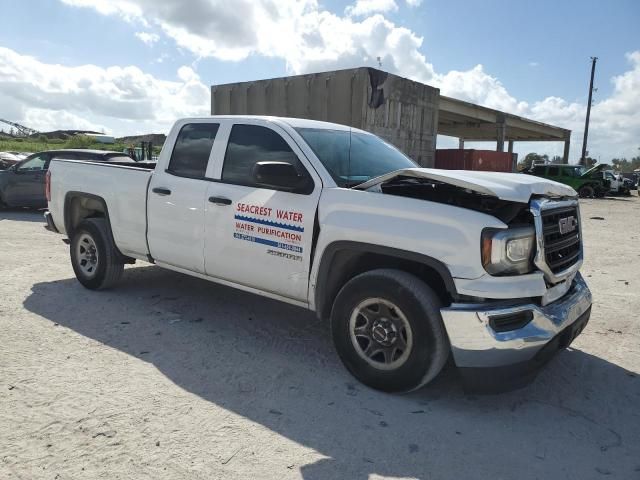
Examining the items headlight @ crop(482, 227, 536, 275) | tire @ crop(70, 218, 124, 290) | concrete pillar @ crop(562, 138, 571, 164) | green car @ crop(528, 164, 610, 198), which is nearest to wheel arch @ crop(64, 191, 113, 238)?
tire @ crop(70, 218, 124, 290)

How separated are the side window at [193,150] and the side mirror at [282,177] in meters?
1.04

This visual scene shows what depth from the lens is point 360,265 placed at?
150 inches

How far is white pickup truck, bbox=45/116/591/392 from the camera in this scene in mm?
3137

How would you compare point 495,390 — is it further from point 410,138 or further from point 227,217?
point 410,138

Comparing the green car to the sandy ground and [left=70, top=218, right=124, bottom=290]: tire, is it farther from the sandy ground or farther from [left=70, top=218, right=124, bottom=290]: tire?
[left=70, top=218, right=124, bottom=290]: tire

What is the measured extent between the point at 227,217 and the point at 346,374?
157cm

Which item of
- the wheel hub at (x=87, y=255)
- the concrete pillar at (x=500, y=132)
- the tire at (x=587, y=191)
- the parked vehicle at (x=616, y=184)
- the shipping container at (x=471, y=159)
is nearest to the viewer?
the wheel hub at (x=87, y=255)

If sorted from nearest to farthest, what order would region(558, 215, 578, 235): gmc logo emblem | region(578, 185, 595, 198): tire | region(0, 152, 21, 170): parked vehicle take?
1. region(558, 215, 578, 235): gmc logo emblem
2. region(0, 152, 21, 170): parked vehicle
3. region(578, 185, 595, 198): tire

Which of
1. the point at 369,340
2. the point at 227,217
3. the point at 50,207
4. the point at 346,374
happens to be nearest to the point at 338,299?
the point at 369,340

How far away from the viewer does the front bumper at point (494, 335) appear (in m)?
3.06

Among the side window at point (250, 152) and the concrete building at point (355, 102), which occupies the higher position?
the concrete building at point (355, 102)

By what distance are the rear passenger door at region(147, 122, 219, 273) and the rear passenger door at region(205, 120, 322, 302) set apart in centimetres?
15

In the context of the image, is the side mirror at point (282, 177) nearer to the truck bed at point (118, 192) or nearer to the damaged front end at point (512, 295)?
the damaged front end at point (512, 295)

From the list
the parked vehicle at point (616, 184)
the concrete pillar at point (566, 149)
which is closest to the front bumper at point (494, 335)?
the parked vehicle at point (616, 184)
